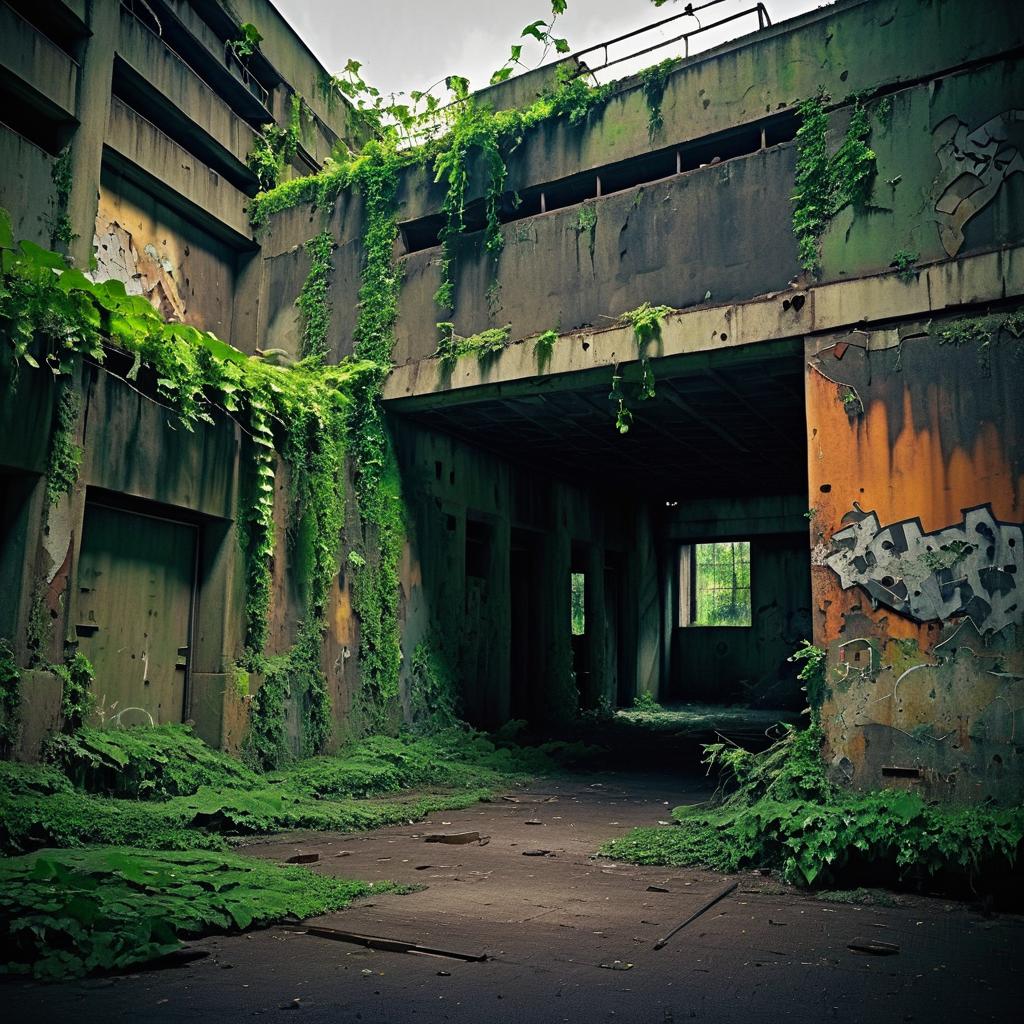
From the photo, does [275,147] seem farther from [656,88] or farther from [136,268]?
[656,88]

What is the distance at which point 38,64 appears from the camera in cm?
1000

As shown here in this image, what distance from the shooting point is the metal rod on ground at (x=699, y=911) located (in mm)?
4798

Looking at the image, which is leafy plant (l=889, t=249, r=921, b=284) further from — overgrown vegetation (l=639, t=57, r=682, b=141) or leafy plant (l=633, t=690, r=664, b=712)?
leafy plant (l=633, t=690, r=664, b=712)

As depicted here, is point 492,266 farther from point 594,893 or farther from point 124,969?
point 124,969

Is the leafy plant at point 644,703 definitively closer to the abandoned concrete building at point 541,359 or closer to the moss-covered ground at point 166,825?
the abandoned concrete building at point 541,359

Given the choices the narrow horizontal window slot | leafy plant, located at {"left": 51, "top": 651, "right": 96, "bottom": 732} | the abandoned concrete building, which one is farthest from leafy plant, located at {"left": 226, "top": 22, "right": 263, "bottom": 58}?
leafy plant, located at {"left": 51, "top": 651, "right": 96, "bottom": 732}

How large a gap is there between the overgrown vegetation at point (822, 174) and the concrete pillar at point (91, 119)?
7.82m

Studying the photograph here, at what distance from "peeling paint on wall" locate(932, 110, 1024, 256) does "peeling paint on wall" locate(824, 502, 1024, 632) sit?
92.6 inches

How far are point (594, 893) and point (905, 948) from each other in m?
1.91

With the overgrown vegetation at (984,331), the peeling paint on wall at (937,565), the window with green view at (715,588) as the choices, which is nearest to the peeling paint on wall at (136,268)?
the peeling paint on wall at (937,565)

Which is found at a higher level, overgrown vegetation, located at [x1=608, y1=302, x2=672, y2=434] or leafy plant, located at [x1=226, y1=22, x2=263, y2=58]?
leafy plant, located at [x1=226, y1=22, x2=263, y2=58]

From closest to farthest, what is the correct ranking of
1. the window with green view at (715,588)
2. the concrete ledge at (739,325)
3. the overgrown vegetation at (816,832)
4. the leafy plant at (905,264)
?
1. the overgrown vegetation at (816,832)
2. the concrete ledge at (739,325)
3. the leafy plant at (905,264)
4. the window with green view at (715,588)

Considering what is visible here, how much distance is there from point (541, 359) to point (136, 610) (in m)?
4.87

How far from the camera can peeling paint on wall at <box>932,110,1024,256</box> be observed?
723 centimetres
